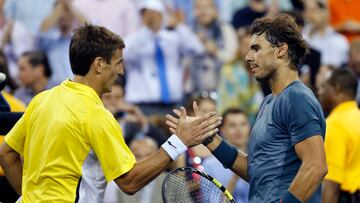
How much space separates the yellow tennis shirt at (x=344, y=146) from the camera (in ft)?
29.4

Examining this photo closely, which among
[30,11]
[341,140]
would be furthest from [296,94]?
[30,11]

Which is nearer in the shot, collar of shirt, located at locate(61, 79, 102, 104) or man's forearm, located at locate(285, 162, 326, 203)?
man's forearm, located at locate(285, 162, 326, 203)

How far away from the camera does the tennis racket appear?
6371 millimetres

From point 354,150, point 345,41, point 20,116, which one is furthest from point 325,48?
point 20,116

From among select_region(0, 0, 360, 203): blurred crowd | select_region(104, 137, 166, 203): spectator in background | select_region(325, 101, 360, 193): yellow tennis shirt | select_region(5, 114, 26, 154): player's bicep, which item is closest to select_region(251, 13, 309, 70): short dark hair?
select_region(5, 114, 26, 154): player's bicep

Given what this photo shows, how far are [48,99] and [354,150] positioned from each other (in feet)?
11.9

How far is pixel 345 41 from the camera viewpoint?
13250mm

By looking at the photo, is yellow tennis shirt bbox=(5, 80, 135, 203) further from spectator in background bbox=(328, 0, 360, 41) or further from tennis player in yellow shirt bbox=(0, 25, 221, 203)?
spectator in background bbox=(328, 0, 360, 41)

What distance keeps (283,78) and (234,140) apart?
4489mm

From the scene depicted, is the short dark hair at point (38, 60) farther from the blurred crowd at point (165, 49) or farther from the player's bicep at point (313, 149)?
the player's bicep at point (313, 149)

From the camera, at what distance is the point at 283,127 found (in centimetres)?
608

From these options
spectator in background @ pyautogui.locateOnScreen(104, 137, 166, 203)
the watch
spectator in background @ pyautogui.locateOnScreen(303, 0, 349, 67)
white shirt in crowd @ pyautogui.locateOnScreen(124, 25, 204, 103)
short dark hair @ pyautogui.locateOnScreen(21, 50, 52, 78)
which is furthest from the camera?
spectator in background @ pyautogui.locateOnScreen(303, 0, 349, 67)

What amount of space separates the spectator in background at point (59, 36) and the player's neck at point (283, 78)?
6279 mm

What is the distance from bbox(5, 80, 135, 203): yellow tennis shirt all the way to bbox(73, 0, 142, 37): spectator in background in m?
6.59
